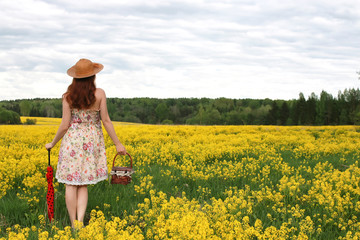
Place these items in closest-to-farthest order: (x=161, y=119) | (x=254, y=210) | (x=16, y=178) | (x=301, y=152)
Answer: (x=254, y=210), (x=16, y=178), (x=301, y=152), (x=161, y=119)

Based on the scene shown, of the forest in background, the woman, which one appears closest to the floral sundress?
the woman

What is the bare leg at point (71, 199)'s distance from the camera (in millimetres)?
4434

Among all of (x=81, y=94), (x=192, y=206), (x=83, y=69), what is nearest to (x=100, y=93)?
(x=81, y=94)

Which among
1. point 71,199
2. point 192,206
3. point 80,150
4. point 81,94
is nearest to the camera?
point 192,206

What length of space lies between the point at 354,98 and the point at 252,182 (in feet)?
269

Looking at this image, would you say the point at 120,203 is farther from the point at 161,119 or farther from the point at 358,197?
the point at 161,119

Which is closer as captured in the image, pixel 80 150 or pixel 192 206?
pixel 192 206

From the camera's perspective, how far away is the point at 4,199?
5.36 m

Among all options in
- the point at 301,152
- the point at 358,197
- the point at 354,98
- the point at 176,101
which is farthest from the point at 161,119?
the point at 358,197

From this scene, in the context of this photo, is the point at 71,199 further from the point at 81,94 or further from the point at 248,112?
the point at 248,112

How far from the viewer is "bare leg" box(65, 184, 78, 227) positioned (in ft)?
14.5

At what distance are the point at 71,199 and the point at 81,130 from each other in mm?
967

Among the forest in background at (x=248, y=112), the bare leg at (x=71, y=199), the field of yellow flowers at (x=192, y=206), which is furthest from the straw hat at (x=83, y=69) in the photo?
the forest in background at (x=248, y=112)

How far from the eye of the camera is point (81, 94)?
4.22 m
